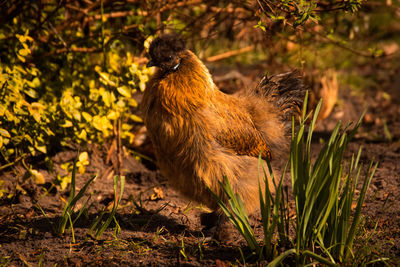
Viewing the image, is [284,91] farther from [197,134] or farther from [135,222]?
[135,222]

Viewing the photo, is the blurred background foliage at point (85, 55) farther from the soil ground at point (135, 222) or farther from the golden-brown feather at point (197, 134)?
the golden-brown feather at point (197, 134)

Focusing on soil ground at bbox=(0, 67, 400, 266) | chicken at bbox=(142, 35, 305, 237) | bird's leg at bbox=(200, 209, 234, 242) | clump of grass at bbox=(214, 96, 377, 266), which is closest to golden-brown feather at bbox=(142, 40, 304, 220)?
chicken at bbox=(142, 35, 305, 237)

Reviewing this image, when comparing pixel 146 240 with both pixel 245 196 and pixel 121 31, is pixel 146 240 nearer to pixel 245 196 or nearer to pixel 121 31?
pixel 245 196

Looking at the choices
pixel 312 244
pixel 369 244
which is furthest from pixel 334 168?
pixel 369 244

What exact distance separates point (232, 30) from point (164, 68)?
7.38 feet

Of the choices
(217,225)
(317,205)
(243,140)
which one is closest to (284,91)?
(243,140)

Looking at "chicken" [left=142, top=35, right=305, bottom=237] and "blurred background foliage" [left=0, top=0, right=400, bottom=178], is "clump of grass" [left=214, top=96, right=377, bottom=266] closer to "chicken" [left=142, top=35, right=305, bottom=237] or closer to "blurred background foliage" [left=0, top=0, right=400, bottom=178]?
"chicken" [left=142, top=35, right=305, bottom=237]

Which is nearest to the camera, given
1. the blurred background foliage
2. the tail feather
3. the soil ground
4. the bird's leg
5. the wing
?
the soil ground

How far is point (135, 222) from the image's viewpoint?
3.84 meters

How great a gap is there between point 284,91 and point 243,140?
106cm

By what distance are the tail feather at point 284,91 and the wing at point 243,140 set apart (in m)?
0.58

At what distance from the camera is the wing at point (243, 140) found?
3.66 metres

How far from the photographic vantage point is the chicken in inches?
138

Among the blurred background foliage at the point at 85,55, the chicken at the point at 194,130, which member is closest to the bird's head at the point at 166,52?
the chicken at the point at 194,130
